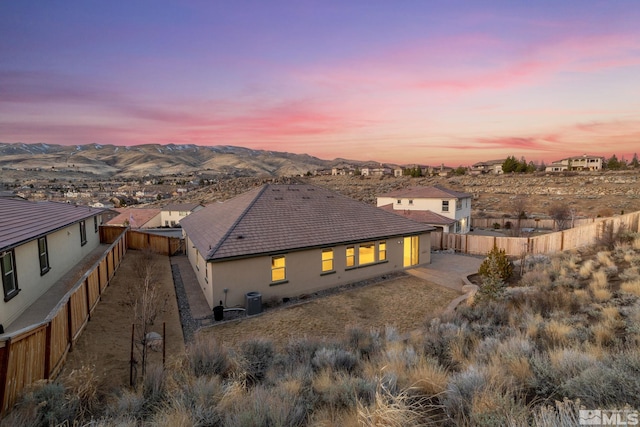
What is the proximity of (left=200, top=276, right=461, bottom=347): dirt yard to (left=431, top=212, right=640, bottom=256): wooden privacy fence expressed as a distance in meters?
11.4

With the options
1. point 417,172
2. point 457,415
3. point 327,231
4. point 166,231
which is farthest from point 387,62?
point 417,172

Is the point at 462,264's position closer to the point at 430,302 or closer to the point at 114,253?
the point at 430,302

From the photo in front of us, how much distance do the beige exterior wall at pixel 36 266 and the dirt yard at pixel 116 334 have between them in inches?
95.4

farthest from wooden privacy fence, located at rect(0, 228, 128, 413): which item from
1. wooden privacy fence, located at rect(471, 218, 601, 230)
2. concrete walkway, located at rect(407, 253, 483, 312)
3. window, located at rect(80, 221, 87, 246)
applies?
wooden privacy fence, located at rect(471, 218, 601, 230)

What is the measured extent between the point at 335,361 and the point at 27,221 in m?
15.9

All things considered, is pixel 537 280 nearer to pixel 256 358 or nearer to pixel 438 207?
pixel 256 358

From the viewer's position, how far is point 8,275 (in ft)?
37.1

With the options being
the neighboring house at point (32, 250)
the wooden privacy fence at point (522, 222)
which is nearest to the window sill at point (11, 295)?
the neighboring house at point (32, 250)

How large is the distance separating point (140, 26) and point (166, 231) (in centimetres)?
2203

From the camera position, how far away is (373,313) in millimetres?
14070

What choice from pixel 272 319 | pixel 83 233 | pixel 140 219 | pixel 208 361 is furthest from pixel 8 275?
pixel 140 219

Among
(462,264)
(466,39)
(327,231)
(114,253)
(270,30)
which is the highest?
(270,30)

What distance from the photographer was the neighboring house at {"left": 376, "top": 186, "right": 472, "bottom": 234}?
113 feet

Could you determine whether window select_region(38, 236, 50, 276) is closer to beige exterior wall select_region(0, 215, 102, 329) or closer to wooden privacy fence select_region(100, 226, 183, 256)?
beige exterior wall select_region(0, 215, 102, 329)
